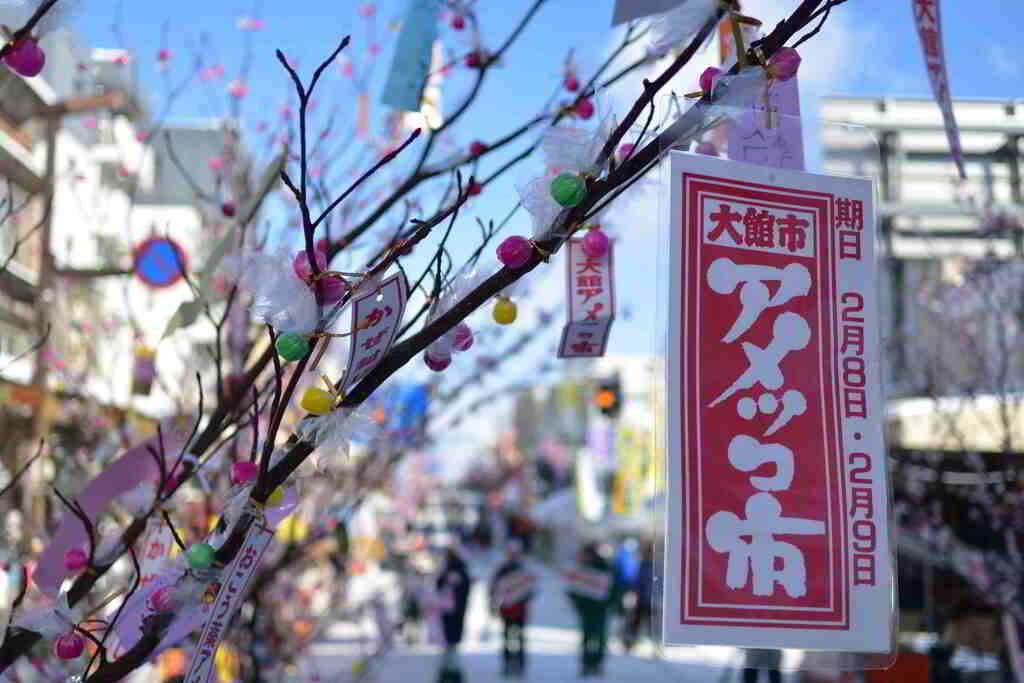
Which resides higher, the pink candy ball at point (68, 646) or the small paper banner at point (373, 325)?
the small paper banner at point (373, 325)

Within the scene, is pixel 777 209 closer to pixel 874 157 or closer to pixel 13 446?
pixel 874 157

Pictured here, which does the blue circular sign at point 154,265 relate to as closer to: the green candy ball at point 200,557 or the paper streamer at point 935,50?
the green candy ball at point 200,557

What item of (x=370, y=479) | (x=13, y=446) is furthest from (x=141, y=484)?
(x=13, y=446)

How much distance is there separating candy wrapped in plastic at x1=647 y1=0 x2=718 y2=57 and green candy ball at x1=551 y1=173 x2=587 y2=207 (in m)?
0.56

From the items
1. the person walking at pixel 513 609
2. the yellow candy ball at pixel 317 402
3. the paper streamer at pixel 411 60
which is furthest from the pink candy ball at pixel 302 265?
the person walking at pixel 513 609

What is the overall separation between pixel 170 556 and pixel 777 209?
5.13ft

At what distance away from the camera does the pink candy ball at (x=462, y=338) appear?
2.14 meters

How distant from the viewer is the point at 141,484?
109 inches

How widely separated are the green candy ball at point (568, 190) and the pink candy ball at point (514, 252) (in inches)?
3.9

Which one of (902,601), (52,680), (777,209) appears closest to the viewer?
(777,209)

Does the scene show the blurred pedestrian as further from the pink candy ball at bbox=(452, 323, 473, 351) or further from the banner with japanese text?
the pink candy ball at bbox=(452, 323, 473, 351)

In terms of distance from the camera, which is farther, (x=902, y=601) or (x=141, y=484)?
(x=902, y=601)

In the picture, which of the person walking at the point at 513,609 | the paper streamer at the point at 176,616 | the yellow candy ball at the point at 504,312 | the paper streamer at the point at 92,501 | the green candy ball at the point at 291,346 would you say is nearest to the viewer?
the green candy ball at the point at 291,346

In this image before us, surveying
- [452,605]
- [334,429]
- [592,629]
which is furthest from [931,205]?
[334,429]
